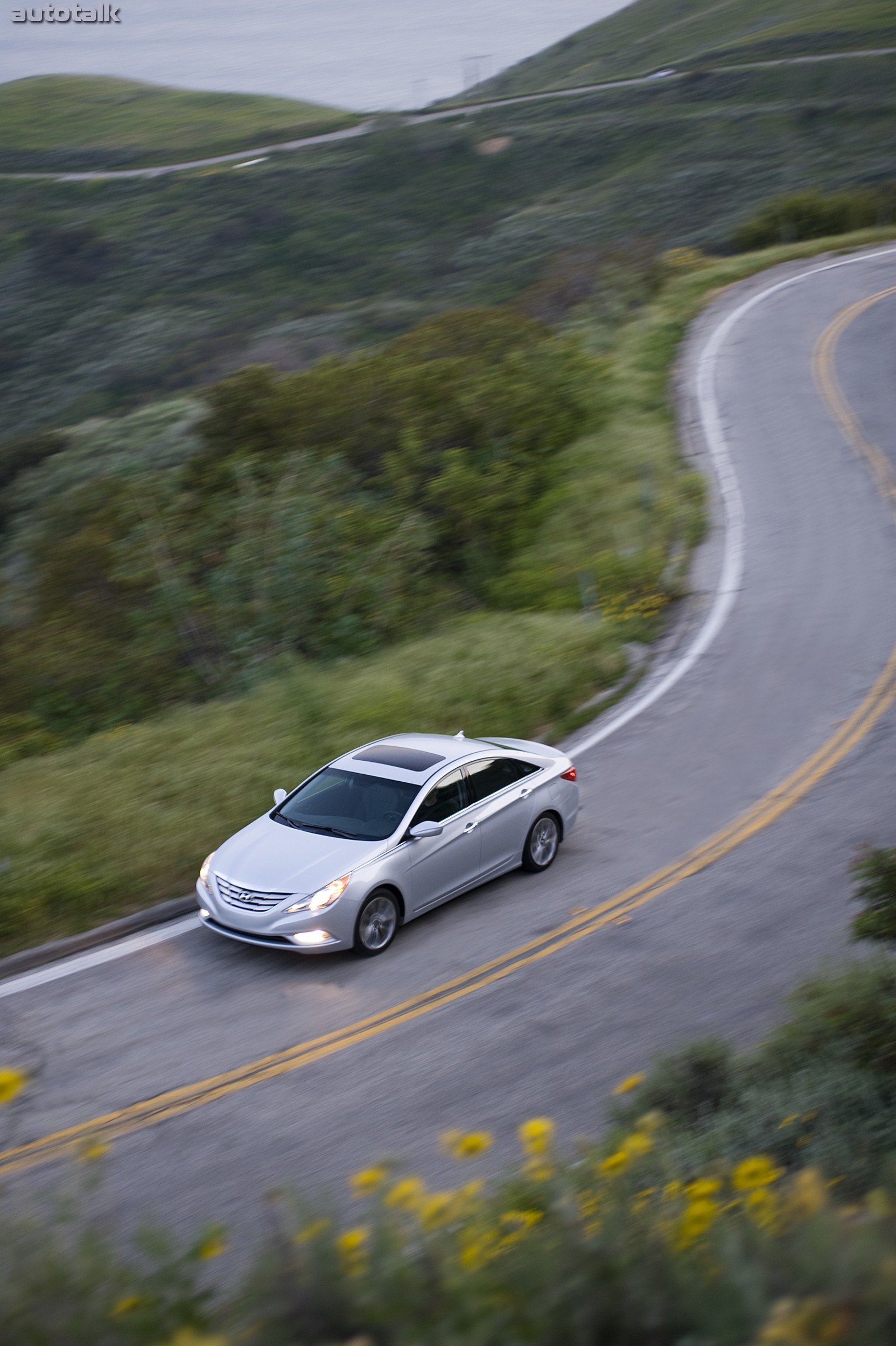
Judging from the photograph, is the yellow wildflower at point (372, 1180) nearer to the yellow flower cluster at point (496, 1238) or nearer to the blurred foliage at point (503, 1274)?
the blurred foliage at point (503, 1274)

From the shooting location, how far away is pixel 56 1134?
24.8 ft

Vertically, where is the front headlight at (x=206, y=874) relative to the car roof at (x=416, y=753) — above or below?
below

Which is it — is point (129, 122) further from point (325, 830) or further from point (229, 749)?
point (325, 830)

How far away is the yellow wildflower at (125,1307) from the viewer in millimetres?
3174

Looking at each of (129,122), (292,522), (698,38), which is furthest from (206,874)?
(698,38)

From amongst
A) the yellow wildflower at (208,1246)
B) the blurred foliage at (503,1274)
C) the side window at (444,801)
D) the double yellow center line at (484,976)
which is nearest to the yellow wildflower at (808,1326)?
the blurred foliage at (503,1274)

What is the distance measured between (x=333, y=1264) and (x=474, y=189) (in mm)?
78749

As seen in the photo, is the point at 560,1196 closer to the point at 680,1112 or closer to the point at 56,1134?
the point at 680,1112

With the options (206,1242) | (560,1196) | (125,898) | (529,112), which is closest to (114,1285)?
(206,1242)

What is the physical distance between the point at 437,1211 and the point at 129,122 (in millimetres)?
120238

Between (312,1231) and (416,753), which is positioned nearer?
(312,1231)

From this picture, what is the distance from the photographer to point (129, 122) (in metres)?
108

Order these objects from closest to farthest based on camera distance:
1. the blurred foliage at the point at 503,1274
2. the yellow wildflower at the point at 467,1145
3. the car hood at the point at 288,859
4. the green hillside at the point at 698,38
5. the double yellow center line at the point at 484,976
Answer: the blurred foliage at the point at 503,1274 < the yellow wildflower at the point at 467,1145 < the double yellow center line at the point at 484,976 < the car hood at the point at 288,859 < the green hillside at the point at 698,38

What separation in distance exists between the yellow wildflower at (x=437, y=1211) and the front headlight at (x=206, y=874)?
712cm
